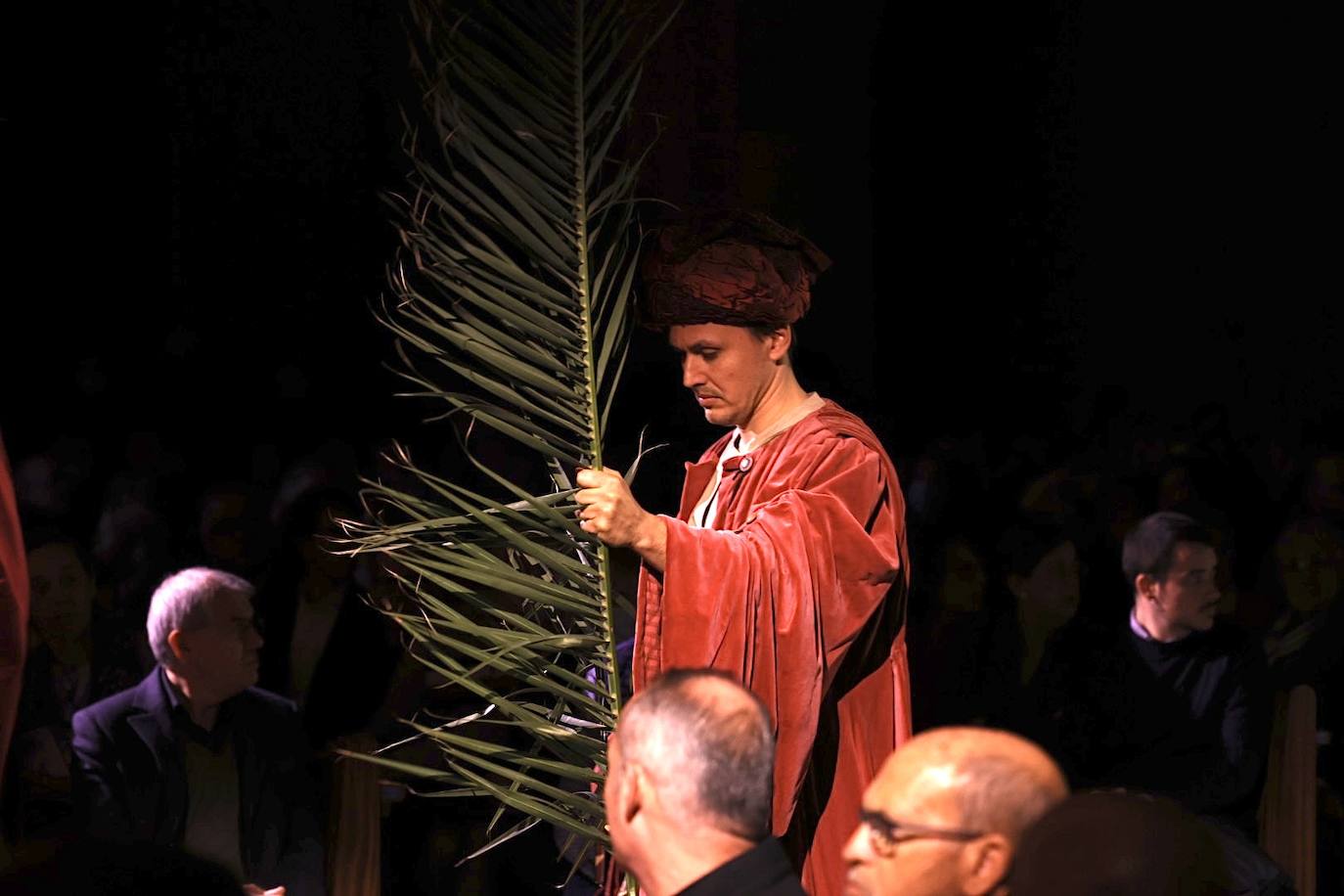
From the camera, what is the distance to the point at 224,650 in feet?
14.5

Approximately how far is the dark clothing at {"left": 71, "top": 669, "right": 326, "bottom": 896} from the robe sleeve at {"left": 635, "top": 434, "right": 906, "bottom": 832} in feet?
4.51

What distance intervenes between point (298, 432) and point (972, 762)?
13.8 feet

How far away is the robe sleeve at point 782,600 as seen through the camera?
11.1ft

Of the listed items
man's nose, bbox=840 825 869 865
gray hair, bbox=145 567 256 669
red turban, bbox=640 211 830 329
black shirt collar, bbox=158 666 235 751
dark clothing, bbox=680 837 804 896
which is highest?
red turban, bbox=640 211 830 329

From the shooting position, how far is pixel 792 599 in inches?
133

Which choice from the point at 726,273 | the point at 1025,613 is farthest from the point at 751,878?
the point at 1025,613

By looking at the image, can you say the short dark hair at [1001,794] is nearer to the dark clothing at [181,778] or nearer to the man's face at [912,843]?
the man's face at [912,843]

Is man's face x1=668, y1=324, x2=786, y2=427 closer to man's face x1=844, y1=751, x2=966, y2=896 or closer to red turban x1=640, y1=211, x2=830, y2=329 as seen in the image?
red turban x1=640, y1=211, x2=830, y2=329

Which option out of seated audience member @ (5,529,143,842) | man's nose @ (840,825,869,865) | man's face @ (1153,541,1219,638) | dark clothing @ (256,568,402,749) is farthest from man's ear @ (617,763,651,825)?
man's face @ (1153,541,1219,638)

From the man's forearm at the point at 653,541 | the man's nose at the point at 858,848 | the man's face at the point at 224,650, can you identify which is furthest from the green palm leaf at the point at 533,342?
the man's nose at the point at 858,848

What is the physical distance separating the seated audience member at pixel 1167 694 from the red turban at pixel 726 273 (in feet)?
6.71

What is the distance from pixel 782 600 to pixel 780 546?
9 cm

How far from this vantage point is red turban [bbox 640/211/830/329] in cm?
355

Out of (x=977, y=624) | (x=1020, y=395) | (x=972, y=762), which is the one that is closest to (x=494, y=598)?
(x=977, y=624)
